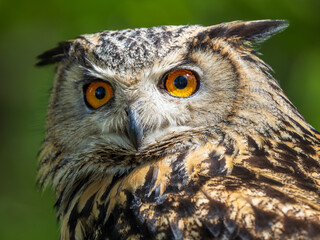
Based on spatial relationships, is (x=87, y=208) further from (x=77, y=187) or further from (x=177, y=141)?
(x=177, y=141)

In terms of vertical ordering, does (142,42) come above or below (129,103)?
above

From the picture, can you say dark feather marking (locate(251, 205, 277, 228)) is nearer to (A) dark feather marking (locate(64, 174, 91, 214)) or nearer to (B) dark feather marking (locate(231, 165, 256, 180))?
(B) dark feather marking (locate(231, 165, 256, 180))

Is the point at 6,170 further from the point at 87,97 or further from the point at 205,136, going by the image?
the point at 205,136

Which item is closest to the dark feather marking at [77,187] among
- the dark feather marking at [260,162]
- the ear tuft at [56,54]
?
the ear tuft at [56,54]

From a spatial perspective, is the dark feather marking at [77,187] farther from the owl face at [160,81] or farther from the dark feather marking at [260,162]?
the dark feather marking at [260,162]

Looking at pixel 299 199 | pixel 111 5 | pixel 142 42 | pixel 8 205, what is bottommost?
pixel 8 205

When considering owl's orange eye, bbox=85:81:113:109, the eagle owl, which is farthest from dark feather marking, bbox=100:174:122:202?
owl's orange eye, bbox=85:81:113:109

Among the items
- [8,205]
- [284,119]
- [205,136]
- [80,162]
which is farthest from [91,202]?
[8,205]
